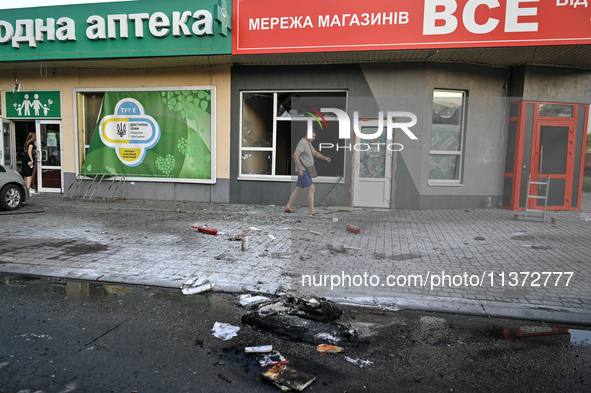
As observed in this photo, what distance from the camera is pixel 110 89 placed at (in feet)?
40.4

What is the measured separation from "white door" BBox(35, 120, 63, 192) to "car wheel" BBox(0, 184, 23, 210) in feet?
9.52

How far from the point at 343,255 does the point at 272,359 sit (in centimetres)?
333

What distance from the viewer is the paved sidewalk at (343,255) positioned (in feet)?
15.7

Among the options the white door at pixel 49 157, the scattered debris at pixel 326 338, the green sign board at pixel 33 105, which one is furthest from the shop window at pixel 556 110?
the white door at pixel 49 157

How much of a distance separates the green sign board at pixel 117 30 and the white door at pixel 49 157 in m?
2.41

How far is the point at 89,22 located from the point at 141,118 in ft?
9.40

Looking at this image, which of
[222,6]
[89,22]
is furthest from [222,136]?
[89,22]

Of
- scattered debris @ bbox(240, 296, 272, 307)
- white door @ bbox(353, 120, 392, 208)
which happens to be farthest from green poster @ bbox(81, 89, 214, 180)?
scattered debris @ bbox(240, 296, 272, 307)

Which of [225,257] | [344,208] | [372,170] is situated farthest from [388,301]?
[372,170]

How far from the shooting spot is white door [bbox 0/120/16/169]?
518 inches

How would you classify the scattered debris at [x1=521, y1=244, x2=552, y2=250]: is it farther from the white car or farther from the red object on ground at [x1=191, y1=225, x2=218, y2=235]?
the white car

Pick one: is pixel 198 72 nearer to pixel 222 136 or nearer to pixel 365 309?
pixel 222 136

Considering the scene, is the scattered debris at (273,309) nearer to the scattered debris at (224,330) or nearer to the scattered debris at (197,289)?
the scattered debris at (224,330)

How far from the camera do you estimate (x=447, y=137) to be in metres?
11.3
